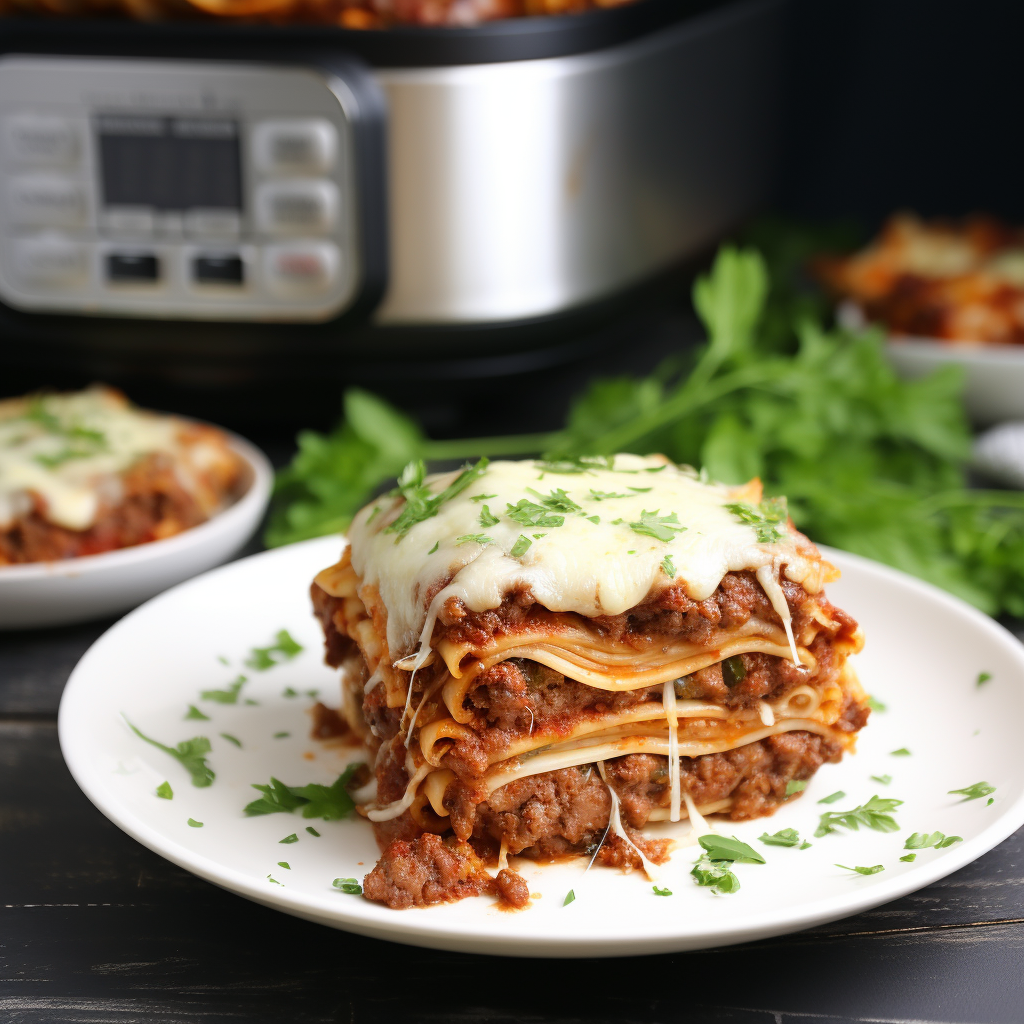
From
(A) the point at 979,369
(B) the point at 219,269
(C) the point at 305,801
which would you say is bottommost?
(A) the point at 979,369

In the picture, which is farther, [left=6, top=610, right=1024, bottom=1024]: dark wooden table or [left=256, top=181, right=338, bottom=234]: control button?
[left=256, top=181, right=338, bottom=234]: control button

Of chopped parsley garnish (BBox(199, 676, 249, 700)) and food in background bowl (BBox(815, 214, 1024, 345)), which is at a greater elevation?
chopped parsley garnish (BBox(199, 676, 249, 700))

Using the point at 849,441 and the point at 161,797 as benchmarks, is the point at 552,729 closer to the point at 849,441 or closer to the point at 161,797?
the point at 161,797

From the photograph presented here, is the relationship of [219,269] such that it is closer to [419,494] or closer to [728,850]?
[419,494]

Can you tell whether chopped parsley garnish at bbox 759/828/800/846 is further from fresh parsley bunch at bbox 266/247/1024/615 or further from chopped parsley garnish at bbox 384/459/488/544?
fresh parsley bunch at bbox 266/247/1024/615

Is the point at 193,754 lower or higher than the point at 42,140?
lower

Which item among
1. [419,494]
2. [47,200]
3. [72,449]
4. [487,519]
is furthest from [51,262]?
[487,519]

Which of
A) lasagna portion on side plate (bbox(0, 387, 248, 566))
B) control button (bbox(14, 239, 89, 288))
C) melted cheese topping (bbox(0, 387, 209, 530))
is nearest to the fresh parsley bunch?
lasagna portion on side plate (bbox(0, 387, 248, 566))
